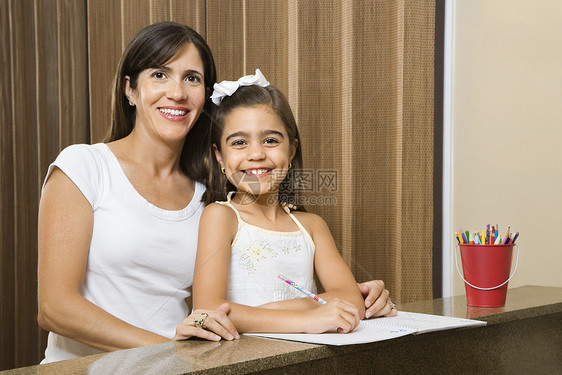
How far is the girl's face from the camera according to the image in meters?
1.12

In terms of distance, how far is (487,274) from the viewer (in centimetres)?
111

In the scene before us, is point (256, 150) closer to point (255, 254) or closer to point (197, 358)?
point (255, 254)

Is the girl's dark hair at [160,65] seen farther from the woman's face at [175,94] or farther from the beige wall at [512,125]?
the beige wall at [512,125]

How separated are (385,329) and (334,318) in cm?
9

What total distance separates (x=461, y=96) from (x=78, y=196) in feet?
3.20

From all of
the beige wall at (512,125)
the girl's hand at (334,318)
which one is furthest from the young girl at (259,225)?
the beige wall at (512,125)

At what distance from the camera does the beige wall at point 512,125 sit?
143 cm

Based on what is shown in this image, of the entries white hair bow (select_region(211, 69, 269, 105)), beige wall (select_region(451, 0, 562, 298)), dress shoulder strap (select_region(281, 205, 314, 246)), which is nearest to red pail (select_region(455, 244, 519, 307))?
dress shoulder strap (select_region(281, 205, 314, 246))

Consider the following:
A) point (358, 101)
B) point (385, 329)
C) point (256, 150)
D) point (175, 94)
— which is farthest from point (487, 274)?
point (175, 94)

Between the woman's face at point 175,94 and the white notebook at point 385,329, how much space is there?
1.80 feet

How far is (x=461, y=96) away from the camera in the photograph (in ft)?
5.22

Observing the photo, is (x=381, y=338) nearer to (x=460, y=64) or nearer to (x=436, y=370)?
(x=436, y=370)

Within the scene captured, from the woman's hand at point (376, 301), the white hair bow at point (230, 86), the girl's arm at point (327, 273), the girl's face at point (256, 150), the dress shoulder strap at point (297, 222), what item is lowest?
the woman's hand at point (376, 301)

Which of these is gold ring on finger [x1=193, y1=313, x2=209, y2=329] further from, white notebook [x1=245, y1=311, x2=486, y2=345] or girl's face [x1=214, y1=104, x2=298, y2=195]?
girl's face [x1=214, y1=104, x2=298, y2=195]
